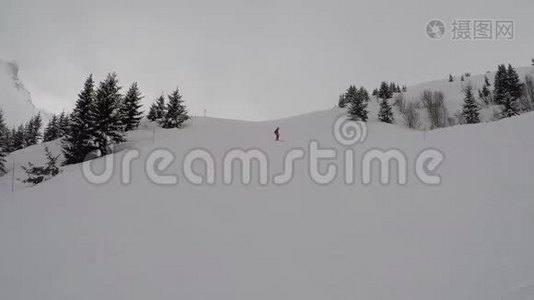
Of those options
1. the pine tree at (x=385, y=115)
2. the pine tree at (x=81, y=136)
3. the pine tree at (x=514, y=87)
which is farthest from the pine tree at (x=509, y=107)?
the pine tree at (x=81, y=136)

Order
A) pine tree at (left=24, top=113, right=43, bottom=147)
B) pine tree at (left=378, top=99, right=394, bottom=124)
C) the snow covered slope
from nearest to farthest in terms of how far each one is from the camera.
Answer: the snow covered slope < pine tree at (left=378, top=99, right=394, bottom=124) < pine tree at (left=24, top=113, right=43, bottom=147)

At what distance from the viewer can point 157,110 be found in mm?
38688

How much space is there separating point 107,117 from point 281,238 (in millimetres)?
22279

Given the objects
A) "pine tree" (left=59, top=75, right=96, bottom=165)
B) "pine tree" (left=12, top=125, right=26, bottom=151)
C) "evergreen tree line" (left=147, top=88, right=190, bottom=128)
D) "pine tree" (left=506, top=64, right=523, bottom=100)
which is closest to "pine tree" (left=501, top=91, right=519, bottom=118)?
"pine tree" (left=506, top=64, right=523, bottom=100)

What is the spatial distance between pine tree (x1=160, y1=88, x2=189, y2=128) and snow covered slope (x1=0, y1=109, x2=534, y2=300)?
20345mm

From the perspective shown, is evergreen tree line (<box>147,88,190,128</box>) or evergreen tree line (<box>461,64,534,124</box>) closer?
evergreen tree line (<box>147,88,190,128</box>)

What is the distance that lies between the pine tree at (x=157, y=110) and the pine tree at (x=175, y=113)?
309 centimetres

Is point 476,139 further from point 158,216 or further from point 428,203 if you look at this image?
point 158,216

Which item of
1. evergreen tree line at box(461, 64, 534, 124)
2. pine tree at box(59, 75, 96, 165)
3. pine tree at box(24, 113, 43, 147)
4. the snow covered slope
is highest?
evergreen tree line at box(461, 64, 534, 124)

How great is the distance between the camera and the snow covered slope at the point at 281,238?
20.7 ft

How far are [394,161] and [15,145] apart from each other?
2258 inches

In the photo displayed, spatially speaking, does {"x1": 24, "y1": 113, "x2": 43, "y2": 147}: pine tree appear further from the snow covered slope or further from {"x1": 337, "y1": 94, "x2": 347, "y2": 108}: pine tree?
{"x1": 337, "y1": 94, "x2": 347, "y2": 108}: pine tree

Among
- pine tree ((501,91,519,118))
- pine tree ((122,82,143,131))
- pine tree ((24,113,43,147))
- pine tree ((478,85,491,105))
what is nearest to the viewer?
pine tree ((122,82,143,131))

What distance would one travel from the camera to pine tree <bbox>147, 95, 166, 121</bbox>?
38250 mm
